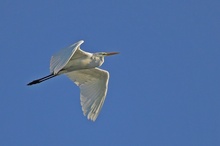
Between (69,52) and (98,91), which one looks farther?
(98,91)

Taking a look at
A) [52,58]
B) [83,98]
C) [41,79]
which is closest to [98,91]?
[83,98]

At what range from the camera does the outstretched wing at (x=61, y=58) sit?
49.2 ft

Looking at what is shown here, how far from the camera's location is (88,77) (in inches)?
729

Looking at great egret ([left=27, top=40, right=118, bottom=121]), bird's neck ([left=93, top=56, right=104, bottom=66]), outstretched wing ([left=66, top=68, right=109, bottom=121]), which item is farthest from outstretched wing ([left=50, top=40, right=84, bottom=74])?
outstretched wing ([left=66, top=68, right=109, bottom=121])

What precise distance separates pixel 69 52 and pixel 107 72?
9.40ft

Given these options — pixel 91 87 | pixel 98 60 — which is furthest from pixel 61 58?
pixel 91 87

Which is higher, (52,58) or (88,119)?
(52,58)

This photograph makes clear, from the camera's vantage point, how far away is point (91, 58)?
1766cm

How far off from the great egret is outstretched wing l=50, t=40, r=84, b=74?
2.89 feet

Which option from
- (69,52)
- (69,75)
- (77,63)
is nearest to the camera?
(69,52)

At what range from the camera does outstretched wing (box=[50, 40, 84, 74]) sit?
15.0m

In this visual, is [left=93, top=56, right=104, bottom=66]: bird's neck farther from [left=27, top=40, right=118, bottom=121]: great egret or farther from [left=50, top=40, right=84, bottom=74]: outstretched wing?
[left=50, top=40, right=84, bottom=74]: outstretched wing

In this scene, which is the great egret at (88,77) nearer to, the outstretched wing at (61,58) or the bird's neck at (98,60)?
the bird's neck at (98,60)

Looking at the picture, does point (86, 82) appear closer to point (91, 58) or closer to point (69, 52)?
point (91, 58)
